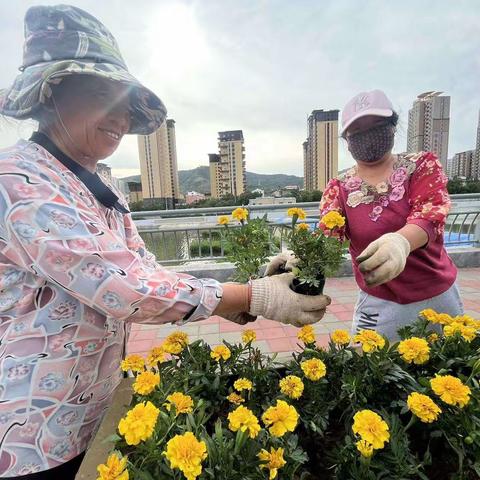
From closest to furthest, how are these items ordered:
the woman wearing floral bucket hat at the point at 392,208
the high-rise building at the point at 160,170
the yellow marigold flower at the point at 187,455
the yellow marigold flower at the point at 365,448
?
the yellow marigold flower at the point at 187,455 < the yellow marigold flower at the point at 365,448 < the woman wearing floral bucket hat at the point at 392,208 < the high-rise building at the point at 160,170

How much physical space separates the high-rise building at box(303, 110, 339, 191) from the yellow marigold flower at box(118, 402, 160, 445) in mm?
20501

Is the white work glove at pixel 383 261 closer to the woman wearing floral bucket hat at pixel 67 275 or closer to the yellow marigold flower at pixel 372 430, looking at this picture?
the woman wearing floral bucket hat at pixel 67 275

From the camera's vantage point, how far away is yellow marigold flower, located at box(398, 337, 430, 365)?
0.98 meters

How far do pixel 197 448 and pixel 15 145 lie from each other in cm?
84

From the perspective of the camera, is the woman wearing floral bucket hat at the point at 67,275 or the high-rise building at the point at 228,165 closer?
the woman wearing floral bucket hat at the point at 67,275

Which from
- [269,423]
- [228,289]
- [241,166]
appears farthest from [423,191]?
[241,166]

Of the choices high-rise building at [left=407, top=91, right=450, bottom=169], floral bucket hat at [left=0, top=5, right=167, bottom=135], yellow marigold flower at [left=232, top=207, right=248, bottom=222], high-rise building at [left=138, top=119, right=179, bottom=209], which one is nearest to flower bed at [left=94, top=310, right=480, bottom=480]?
yellow marigold flower at [left=232, top=207, right=248, bottom=222]

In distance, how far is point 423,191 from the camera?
1389 millimetres

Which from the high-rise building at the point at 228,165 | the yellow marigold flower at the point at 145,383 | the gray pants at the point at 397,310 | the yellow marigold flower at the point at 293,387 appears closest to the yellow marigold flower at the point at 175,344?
the yellow marigold flower at the point at 145,383

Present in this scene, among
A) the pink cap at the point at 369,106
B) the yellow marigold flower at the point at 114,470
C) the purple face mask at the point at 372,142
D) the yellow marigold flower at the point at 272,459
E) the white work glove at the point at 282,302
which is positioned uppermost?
the pink cap at the point at 369,106

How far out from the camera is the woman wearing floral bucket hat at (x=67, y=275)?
29.7 inches

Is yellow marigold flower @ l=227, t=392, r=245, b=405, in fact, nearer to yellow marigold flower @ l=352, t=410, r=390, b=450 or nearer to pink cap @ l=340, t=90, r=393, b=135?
yellow marigold flower @ l=352, t=410, r=390, b=450

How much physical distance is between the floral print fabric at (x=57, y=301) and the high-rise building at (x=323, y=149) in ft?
66.7

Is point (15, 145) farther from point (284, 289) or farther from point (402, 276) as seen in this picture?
point (402, 276)
